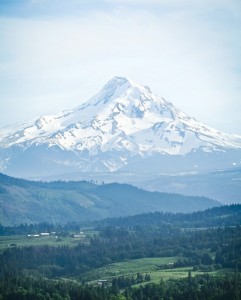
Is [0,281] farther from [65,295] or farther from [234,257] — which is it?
[234,257]

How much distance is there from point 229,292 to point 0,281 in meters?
56.1

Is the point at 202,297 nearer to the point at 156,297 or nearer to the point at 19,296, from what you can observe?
the point at 156,297

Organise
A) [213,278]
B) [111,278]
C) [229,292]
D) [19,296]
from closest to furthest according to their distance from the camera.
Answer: [229,292] < [19,296] < [213,278] < [111,278]

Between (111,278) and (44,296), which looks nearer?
(44,296)

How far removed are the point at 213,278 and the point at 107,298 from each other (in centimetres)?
2712

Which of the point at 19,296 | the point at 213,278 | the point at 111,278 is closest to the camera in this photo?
the point at 19,296

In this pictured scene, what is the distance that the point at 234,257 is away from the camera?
199125 millimetres

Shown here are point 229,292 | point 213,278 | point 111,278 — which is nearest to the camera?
point 229,292

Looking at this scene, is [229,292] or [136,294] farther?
[136,294]

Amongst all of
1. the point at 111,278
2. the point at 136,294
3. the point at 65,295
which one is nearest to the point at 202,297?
the point at 136,294

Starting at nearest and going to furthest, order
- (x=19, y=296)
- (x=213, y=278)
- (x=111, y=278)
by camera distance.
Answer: (x=19, y=296), (x=213, y=278), (x=111, y=278)

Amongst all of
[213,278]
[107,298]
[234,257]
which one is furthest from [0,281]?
[234,257]

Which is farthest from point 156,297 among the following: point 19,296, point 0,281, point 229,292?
point 0,281

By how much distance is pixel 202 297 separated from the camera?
15025 cm
